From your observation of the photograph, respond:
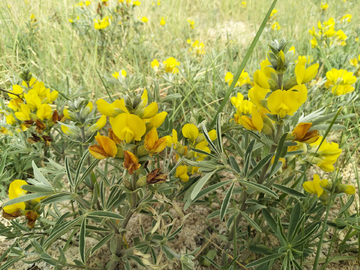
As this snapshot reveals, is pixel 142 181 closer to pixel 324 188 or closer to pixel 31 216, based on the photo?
pixel 31 216

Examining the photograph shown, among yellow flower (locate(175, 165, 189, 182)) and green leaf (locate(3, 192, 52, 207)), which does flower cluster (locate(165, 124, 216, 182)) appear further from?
green leaf (locate(3, 192, 52, 207))

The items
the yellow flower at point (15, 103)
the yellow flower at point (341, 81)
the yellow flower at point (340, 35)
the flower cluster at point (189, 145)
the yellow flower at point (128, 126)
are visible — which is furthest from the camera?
the yellow flower at point (340, 35)

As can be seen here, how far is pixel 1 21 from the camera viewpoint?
8.69ft

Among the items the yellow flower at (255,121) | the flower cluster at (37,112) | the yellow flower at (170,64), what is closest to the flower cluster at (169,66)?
the yellow flower at (170,64)

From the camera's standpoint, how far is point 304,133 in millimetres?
694

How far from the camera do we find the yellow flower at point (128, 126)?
610 millimetres

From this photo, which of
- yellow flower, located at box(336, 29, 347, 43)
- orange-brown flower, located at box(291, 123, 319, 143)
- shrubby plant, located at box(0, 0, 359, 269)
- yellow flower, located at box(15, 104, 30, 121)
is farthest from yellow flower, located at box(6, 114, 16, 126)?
yellow flower, located at box(336, 29, 347, 43)

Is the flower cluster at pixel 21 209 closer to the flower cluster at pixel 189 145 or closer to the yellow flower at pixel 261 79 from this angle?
the flower cluster at pixel 189 145

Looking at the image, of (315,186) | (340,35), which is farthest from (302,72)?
(340,35)

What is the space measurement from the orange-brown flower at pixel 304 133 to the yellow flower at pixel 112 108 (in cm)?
46

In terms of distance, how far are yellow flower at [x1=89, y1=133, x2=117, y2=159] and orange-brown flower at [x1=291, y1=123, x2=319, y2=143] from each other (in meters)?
0.49

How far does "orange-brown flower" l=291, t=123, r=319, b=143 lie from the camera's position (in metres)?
0.69

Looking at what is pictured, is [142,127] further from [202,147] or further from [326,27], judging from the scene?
[326,27]

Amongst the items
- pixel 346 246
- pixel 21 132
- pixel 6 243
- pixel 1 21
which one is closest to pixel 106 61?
pixel 1 21
